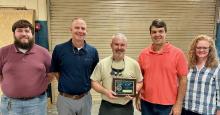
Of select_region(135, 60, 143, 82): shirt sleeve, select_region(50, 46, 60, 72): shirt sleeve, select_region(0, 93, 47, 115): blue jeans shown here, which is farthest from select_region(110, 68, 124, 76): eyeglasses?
select_region(0, 93, 47, 115): blue jeans

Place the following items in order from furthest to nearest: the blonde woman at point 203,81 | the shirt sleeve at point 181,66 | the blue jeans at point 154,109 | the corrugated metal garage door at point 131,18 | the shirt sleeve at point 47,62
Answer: the corrugated metal garage door at point 131,18, the shirt sleeve at point 47,62, the blue jeans at point 154,109, the shirt sleeve at point 181,66, the blonde woman at point 203,81

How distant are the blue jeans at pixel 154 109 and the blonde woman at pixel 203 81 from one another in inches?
8.9

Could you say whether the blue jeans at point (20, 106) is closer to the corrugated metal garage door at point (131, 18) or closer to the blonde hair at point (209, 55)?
the blonde hair at point (209, 55)

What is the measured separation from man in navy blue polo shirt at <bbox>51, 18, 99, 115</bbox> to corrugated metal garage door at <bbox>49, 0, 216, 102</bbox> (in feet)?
8.90

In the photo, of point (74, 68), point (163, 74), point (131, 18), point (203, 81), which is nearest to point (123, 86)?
point (163, 74)

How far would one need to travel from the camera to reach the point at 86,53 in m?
3.05

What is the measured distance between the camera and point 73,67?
298cm

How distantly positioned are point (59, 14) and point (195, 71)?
3.53 metres

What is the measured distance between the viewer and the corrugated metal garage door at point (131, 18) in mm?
5672

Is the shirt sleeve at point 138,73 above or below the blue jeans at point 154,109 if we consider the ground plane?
above

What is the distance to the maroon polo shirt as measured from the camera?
2.89 meters

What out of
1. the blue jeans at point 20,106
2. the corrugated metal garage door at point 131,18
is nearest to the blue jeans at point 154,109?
the blue jeans at point 20,106

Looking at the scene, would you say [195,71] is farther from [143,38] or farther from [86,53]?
[143,38]

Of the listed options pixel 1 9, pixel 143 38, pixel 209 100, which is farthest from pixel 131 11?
pixel 209 100
